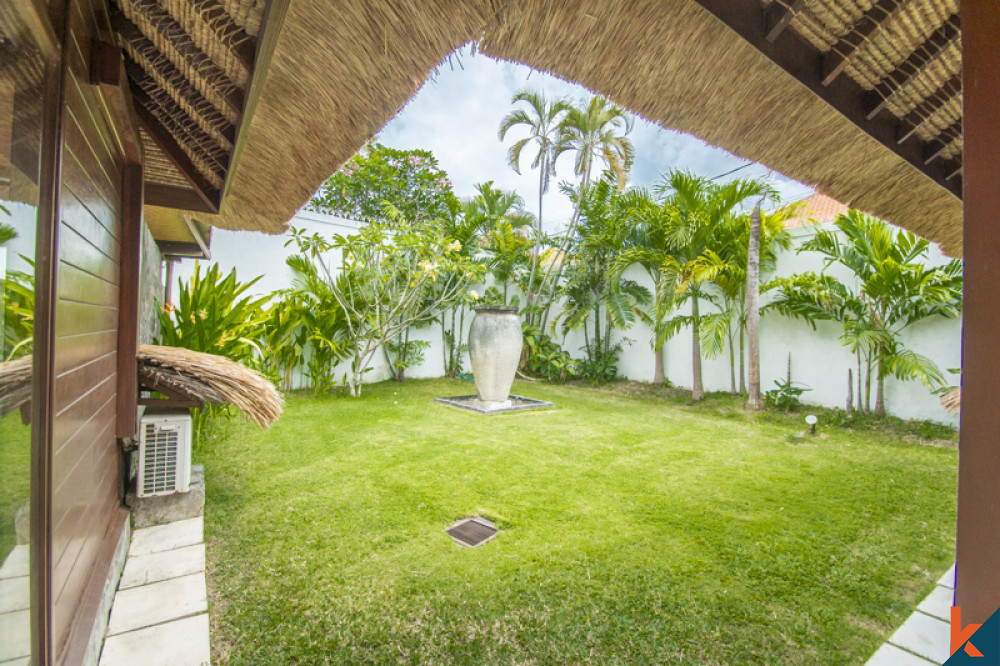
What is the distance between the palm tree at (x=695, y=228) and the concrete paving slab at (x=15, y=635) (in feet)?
20.0

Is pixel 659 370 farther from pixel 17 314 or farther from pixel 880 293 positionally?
pixel 17 314

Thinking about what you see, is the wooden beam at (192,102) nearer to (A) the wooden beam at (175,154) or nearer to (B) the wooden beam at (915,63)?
(A) the wooden beam at (175,154)

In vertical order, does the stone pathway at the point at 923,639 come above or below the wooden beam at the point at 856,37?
below

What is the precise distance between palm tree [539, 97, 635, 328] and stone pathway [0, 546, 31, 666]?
7.77m

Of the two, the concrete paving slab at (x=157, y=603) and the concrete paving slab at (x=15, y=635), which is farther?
the concrete paving slab at (x=157, y=603)

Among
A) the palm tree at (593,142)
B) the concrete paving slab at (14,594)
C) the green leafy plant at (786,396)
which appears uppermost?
the palm tree at (593,142)

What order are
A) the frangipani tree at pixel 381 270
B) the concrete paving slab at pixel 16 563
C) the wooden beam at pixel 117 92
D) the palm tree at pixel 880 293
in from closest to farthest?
the concrete paving slab at pixel 16 563 → the wooden beam at pixel 117 92 → the palm tree at pixel 880 293 → the frangipani tree at pixel 381 270

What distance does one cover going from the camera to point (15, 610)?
0.87 metres

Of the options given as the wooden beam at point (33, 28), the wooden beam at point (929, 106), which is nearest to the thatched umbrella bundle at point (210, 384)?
the wooden beam at point (33, 28)

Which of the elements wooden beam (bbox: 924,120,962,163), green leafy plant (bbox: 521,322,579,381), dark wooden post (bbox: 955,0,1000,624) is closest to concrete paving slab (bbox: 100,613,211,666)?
dark wooden post (bbox: 955,0,1000,624)

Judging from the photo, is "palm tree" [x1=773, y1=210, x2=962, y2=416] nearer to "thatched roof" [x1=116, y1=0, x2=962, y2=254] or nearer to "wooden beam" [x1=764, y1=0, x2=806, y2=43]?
"thatched roof" [x1=116, y1=0, x2=962, y2=254]

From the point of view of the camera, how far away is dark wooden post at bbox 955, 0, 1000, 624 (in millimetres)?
702

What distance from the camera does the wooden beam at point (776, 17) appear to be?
1.25 meters

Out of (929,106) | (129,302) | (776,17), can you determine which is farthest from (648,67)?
(129,302)
